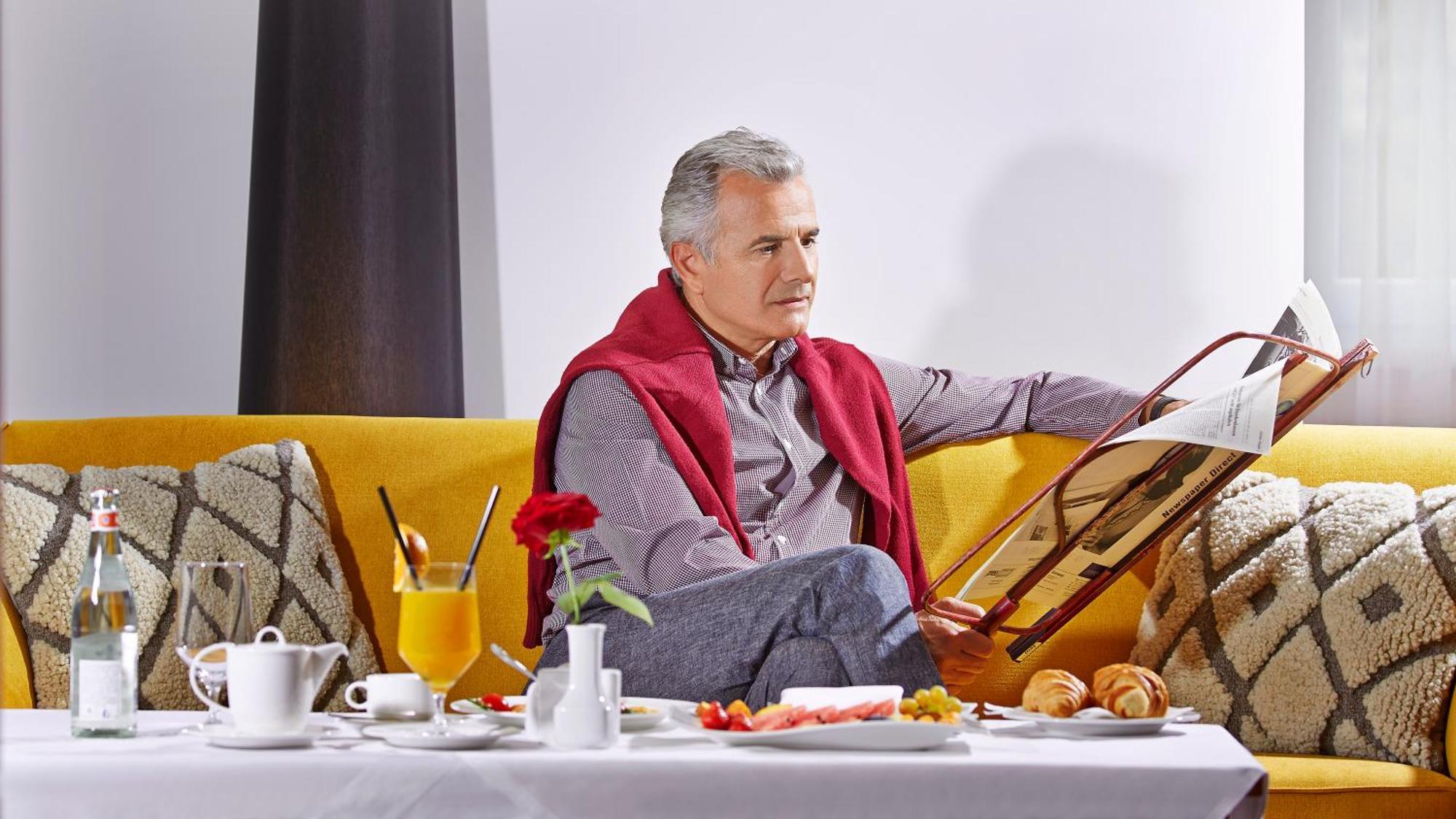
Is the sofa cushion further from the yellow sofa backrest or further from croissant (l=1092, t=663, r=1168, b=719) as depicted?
croissant (l=1092, t=663, r=1168, b=719)

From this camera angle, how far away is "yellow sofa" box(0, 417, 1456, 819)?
2123 millimetres

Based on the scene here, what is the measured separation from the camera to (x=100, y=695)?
111cm

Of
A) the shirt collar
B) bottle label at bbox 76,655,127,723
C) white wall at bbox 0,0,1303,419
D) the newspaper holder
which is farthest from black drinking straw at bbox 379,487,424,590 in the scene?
white wall at bbox 0,0,1303,419

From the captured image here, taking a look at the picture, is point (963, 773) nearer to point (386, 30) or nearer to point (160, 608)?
point (160, 608)

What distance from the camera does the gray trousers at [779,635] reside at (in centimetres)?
144

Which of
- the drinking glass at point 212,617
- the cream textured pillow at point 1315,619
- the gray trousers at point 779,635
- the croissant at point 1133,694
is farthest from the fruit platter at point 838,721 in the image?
the cream textured pillow at point 1315,619

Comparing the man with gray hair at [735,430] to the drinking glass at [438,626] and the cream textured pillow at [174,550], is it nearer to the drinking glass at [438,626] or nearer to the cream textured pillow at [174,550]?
the cream textured pillow at [174,550]

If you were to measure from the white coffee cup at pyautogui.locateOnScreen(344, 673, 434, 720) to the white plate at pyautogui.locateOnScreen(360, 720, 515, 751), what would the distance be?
8 centimetres

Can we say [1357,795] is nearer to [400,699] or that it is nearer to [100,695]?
[400,699]

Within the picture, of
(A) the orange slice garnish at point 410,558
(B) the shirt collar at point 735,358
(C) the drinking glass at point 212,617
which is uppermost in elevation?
(B) the shirt collar at point 735,358

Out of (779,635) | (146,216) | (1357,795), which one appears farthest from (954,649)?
(146,216)

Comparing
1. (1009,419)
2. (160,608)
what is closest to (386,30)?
(160,608)

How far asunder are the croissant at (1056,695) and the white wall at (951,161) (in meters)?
1.39

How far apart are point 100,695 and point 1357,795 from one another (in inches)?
53.8
